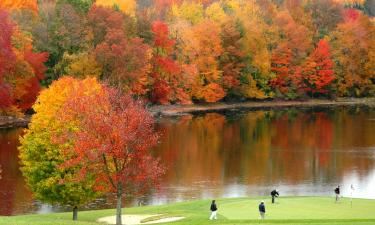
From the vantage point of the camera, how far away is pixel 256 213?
41531mm

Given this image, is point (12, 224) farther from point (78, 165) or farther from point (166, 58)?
point (166, 58)

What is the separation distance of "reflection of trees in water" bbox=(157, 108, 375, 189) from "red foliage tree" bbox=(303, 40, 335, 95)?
16750mm

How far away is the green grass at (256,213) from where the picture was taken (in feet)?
120

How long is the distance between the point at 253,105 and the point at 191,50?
15.5 meters

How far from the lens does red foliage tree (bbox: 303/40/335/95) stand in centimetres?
13338

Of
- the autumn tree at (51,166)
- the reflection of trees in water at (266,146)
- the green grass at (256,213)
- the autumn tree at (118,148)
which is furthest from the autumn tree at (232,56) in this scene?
the autumn tree at (118,148)

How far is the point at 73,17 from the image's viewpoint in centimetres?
10756

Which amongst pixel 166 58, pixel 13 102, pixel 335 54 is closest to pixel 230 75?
pixel 166 58

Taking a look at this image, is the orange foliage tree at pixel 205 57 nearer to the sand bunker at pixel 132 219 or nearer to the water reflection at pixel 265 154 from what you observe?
the water reflection at pixel 265 154

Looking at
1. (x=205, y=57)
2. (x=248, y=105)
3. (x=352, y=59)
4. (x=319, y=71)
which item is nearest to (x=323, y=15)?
(x=352, y=59)

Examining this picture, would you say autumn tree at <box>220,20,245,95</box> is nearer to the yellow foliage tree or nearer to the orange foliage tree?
the orange foliage tree

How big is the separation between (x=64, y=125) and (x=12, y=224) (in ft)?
39.8

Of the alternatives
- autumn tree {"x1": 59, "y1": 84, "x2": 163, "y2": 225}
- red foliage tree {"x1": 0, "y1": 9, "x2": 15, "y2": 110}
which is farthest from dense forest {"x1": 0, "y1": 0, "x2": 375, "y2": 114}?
autumn tree {"x1": 59, "y1": 84, "x2": 163, "y2": 225}

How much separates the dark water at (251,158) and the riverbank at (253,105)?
560 cm
